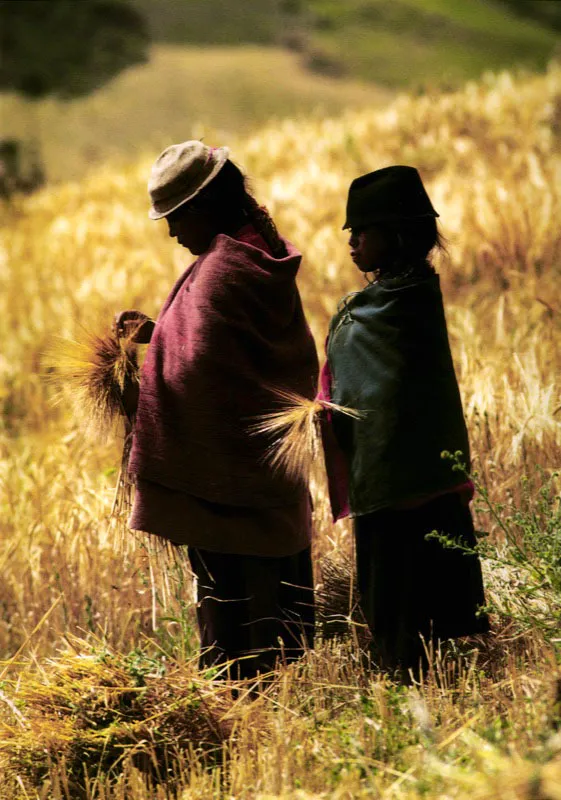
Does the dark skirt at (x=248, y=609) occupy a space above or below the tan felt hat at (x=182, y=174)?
below

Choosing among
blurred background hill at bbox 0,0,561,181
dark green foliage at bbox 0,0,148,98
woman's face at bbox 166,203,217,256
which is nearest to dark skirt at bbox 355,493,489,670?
woman's face at bbox 166,203,217,256

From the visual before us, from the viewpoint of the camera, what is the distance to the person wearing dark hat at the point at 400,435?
8.14 feet

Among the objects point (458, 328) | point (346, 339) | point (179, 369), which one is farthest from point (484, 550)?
point (458, 328)

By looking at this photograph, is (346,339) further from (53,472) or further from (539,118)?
(539,118)

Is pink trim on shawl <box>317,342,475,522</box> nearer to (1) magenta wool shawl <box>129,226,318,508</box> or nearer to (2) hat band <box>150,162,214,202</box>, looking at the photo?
(1) magenta wool shawl <box>129,226,318,508</box>

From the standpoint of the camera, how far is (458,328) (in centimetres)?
466

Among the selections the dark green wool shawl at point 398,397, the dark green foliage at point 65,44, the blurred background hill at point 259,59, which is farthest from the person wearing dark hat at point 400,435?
the dark green foliage at point 65,44

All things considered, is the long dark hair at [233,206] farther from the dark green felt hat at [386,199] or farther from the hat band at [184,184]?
the dark green felt hat at [386,199]

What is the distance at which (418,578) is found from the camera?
2568mm

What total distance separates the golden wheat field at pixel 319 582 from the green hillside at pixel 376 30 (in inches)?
588

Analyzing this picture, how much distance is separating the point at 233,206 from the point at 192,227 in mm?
115

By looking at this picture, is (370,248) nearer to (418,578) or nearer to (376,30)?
(418,578)

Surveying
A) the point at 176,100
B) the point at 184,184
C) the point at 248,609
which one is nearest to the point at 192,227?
the point at 184,184

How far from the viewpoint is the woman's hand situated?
2766 millimetres
